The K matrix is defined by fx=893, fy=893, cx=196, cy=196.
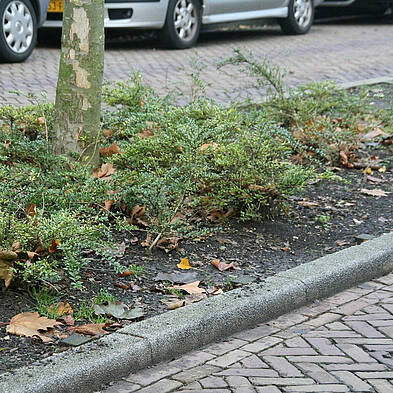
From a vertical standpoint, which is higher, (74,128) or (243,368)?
(74,128)

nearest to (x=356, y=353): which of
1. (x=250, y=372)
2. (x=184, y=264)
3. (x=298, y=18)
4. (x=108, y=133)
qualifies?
(x=250, y=372)

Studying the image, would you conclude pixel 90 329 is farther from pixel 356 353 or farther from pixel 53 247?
pixel 356 353

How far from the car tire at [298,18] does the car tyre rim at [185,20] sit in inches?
101

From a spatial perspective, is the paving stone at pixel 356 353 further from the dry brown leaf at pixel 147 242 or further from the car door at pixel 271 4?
the car door at pixel 271 4

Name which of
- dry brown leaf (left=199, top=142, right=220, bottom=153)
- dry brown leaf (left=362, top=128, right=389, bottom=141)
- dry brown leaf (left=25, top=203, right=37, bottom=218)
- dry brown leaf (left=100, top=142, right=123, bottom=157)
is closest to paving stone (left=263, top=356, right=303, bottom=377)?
dry brown leaf (left=25, top=203, right=37, bottom=218)

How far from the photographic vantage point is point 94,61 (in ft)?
18.3

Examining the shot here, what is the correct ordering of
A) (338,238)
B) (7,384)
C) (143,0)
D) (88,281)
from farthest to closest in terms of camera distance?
(143,0)
(338,238)
(88,281)
(7,384)

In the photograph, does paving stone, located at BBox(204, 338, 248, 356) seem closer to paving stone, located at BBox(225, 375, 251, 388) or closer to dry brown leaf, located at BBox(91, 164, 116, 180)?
paving stone, located at BBox(225, 375, 251, 388)

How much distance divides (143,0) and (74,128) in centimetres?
679

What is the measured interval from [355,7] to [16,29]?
1073cm

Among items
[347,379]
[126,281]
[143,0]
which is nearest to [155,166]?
[126,281]

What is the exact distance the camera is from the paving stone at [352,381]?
3566 mm

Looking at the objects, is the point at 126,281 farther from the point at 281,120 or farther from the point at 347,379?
the point at 281,120

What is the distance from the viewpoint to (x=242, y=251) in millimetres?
4984
